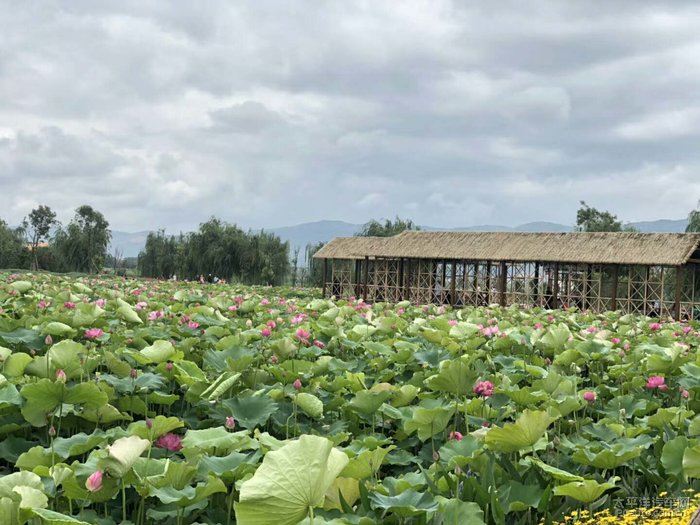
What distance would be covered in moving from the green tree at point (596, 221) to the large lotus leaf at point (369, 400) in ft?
158

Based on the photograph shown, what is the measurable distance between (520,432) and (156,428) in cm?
135

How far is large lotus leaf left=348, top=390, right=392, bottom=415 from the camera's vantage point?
11.1 ft

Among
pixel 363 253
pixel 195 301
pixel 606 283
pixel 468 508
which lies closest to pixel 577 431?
pixel 468 508

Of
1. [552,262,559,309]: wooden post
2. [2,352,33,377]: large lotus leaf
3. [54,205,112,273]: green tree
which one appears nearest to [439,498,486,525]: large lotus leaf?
[2,352,33,377]: large lotus leaf

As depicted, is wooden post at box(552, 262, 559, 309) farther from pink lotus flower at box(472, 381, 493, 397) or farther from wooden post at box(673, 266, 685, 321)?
pink lotus flower at box(472, 381, 493, 397)

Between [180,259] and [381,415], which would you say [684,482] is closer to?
[381,415]

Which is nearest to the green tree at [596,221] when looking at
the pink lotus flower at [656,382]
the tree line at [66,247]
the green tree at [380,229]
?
the green tree at [380,229]

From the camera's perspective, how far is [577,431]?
11.9ft

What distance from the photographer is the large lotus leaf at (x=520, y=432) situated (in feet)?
8.93

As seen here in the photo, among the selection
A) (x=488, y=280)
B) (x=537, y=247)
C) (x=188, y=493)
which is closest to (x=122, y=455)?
(x=188, y=493)

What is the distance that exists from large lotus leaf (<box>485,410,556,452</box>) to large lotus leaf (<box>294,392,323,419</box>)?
0.84 meters

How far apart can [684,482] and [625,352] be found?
90.0 inches

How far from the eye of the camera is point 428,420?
3.18 m

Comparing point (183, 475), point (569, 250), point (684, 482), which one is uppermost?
point (569, 250)
